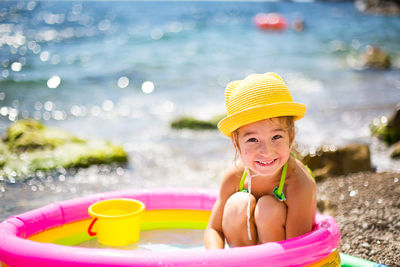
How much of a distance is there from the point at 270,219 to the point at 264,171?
0.25 meters

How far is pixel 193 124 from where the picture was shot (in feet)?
26.0

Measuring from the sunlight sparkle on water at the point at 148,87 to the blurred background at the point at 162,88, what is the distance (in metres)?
0.05

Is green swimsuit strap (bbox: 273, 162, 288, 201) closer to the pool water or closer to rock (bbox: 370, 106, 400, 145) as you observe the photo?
the pool water

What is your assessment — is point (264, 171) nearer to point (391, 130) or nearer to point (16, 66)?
point (391, 130)

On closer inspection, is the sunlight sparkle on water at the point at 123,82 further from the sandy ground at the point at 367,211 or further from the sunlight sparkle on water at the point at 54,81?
the sandy ground at the point at 367,211

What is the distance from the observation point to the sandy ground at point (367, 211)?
327 cm

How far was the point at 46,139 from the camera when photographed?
6.28 metres

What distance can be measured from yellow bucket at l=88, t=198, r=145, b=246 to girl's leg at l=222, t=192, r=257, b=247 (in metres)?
0.65

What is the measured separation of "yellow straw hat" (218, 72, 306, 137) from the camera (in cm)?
229

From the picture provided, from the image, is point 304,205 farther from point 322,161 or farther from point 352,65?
point 352,65

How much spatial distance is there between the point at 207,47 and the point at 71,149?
11.9m

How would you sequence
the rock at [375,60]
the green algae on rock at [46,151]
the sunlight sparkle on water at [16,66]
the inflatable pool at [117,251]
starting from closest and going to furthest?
the inflatable pool at [117,251]
the green algae on rock at [46,151]
the sunlight sparkle on water at [16,66]
the rock at [375,60]

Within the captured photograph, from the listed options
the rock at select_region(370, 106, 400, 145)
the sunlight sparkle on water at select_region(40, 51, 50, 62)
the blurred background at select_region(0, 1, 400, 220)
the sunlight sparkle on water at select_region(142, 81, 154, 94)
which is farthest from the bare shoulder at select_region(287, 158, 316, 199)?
the sunlight sparkle on water at select_region(40, 51, 50, 62)

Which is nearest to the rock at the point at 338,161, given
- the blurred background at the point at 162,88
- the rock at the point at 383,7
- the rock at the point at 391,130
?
the blurred background at the point at 162,88
